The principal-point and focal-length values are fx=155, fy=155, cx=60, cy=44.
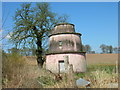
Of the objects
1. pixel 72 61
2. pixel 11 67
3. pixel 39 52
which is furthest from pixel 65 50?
pixel 11 67

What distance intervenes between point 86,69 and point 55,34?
403 centimetres

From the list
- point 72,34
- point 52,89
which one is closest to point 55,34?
point 72,34

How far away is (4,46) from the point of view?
469 centimetres

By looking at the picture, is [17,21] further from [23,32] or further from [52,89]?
[52,89]

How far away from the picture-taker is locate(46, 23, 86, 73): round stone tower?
1260 cm

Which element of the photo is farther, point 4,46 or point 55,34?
point 55,34

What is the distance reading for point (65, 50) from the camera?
1281 centimetres

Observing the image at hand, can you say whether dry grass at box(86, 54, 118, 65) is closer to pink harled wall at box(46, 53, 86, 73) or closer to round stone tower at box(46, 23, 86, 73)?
pink harled wall at box(46, 53, 86, 73)

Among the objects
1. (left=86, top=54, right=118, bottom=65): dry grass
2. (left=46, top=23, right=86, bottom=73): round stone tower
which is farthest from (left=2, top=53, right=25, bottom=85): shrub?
(left=86, top=54, right=118, bottom=65): dry grass

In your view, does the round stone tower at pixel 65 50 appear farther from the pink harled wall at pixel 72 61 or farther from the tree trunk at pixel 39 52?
the tree trunk at pixel 39 52

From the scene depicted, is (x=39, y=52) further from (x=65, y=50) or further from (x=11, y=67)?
(x=11, y=67)

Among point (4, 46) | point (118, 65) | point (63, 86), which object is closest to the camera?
point (63, 86)

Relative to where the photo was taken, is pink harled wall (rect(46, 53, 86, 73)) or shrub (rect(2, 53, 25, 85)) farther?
pink harled wall (rect(46, 53, 86, 73))

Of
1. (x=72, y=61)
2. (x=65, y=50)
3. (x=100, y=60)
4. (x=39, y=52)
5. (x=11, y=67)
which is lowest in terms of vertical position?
(x=100, y=60)
